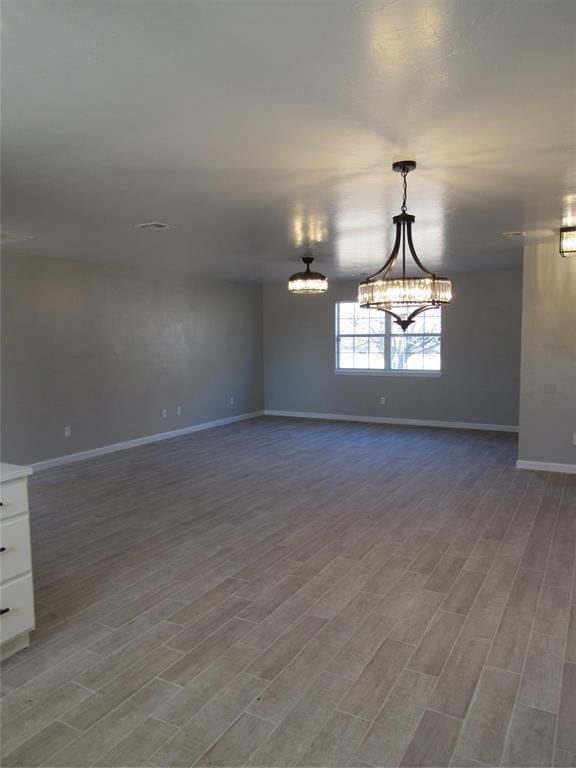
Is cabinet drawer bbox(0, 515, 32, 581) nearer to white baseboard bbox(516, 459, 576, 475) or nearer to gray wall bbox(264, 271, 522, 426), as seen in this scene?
white baseboard bbox(516, 459, 576, 475)

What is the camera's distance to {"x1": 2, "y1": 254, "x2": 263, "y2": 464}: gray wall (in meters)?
6.07

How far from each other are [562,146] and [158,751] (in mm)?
3317

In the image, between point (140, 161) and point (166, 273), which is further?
point (166, 273)

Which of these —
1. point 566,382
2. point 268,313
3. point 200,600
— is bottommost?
point 200,600

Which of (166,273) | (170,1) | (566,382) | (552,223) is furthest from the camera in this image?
(166,273)

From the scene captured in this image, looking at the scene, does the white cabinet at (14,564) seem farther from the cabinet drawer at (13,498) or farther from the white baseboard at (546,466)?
the white baseboard at (546,466)

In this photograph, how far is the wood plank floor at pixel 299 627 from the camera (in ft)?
6.79

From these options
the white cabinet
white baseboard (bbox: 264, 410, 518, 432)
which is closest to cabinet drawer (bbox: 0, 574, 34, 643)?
the white cabinet

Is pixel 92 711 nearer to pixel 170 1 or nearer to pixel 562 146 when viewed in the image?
pixel 170 1

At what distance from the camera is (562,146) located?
109 inches

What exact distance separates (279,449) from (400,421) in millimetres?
2880

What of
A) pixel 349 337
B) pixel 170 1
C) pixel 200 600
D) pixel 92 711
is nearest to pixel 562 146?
pixel 170 1

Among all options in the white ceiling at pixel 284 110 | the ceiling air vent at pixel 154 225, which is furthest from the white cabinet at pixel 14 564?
the ceiling air vent at pixel 154 225

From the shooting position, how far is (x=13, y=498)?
2570 mm
